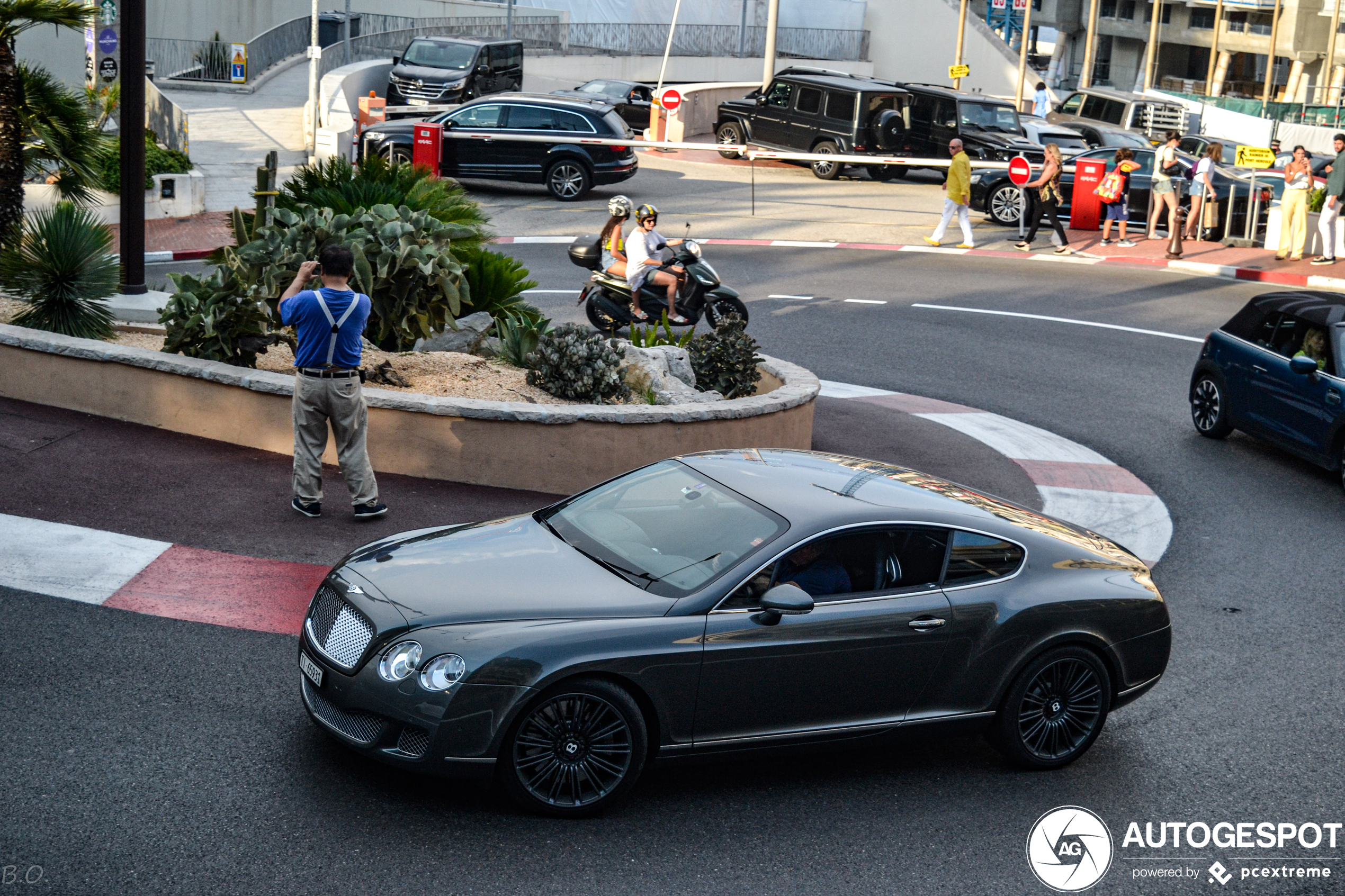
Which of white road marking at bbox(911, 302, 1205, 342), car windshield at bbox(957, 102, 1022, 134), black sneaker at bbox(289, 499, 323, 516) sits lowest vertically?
black sneaker at bbox(289, 499, 323, 516)

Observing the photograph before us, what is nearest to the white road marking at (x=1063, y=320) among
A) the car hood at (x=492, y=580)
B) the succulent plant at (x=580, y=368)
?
the succulent plant at (x=580, y=368)

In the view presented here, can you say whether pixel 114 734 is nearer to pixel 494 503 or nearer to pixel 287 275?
pixel 494 503

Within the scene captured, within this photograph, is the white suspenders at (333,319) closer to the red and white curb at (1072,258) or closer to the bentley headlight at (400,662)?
the bentley headlight at (400,662)

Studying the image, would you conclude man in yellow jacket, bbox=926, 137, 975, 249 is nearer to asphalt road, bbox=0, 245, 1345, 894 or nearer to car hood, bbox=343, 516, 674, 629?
asphalt road, bbox=0, 245, 1345, 894

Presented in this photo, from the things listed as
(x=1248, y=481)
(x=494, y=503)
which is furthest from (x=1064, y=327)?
(x=494, y=503)

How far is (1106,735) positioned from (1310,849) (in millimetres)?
1316

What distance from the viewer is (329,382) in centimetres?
866

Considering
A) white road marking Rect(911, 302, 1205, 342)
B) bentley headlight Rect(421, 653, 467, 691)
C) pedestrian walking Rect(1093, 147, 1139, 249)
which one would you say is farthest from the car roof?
pedestrian walking Rect(1093, 147, 1139, 249)

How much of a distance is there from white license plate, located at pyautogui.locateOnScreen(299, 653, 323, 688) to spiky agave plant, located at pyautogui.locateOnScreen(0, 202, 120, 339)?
6.24m

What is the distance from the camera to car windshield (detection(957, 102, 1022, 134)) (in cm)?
3172

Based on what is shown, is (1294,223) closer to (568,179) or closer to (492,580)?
(568,179)

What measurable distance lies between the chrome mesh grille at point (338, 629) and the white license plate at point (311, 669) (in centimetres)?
8

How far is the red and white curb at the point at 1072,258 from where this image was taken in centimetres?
2277

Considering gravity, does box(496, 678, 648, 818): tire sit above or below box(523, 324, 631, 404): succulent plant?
below
